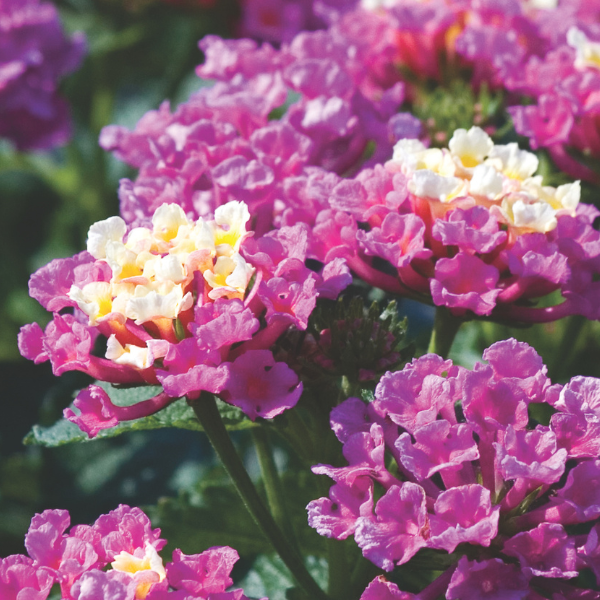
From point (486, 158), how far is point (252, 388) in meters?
0.45

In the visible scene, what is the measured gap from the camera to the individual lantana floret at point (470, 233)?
83 cm

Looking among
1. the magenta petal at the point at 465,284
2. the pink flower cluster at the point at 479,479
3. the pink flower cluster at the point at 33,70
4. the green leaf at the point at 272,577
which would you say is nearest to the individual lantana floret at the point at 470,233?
the magenta petal at the point at 465,284

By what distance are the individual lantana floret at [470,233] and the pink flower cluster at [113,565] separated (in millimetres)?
318

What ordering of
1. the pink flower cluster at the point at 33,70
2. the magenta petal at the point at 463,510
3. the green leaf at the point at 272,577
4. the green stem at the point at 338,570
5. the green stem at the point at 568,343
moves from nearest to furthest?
the magenta petal at the point at 463,510
the green stem at the point at 338,570
the green leaf at the point at 272,577
the green stem at the point at 568,343
the pink flower cluster at the point at 33,70

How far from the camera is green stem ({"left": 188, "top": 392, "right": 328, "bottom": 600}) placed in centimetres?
78

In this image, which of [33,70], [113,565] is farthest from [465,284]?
[33,70]

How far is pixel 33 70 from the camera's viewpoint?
1.62 m

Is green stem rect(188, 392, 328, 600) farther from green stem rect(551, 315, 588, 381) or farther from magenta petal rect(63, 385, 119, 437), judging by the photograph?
green stem rect(551, 315, 588, 381)

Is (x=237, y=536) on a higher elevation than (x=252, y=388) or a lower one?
lower

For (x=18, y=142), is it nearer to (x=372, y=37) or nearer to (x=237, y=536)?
(x=372, y=37)

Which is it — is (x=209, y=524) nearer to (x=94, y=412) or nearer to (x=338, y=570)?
(x=338, y=570)

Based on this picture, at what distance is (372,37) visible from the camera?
1345 millimetres

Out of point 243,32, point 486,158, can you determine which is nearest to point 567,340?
point 486,158

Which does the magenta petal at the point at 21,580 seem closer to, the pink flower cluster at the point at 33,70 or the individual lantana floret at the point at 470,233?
the individual lantana floret at the point at 470,233
